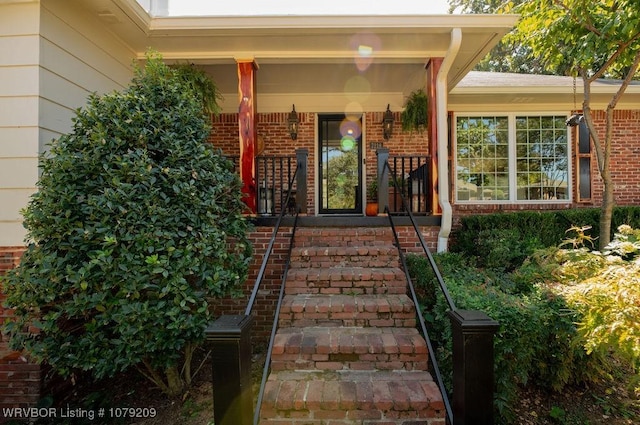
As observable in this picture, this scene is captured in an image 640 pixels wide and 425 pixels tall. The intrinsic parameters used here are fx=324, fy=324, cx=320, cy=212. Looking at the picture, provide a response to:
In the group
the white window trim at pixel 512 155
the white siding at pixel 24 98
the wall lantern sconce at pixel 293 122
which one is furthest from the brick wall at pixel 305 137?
the white siding at pixel 24 98

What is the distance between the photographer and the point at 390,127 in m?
6.12

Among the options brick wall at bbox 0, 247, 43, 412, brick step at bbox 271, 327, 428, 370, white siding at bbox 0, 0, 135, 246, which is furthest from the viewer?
white siding at bbox 0, 0, 135, 246

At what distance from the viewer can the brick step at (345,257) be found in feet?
11.7

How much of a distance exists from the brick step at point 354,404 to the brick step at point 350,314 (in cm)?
61

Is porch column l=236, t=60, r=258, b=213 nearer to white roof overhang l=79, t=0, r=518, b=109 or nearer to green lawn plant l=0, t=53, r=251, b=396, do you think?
white roof overhang l=79, t=0, r=518, b=109

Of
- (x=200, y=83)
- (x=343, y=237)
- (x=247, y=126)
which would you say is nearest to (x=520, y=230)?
(x=343, y=237)

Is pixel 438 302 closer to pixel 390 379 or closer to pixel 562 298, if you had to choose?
pixel 390 379

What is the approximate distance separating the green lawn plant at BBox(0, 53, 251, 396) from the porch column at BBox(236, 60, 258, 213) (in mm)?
1304

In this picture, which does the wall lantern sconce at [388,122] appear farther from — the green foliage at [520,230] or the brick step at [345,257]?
the brick step at [345,257]

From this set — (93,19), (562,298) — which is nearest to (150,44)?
(93,19)

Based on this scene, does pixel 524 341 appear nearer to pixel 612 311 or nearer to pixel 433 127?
pixel 612 311

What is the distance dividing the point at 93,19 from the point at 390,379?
4.66 m

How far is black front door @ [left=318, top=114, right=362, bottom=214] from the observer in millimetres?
6484

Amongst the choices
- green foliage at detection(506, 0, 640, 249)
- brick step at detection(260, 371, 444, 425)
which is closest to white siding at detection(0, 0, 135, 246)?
brick step at detection(260, 371, 444, 425)
